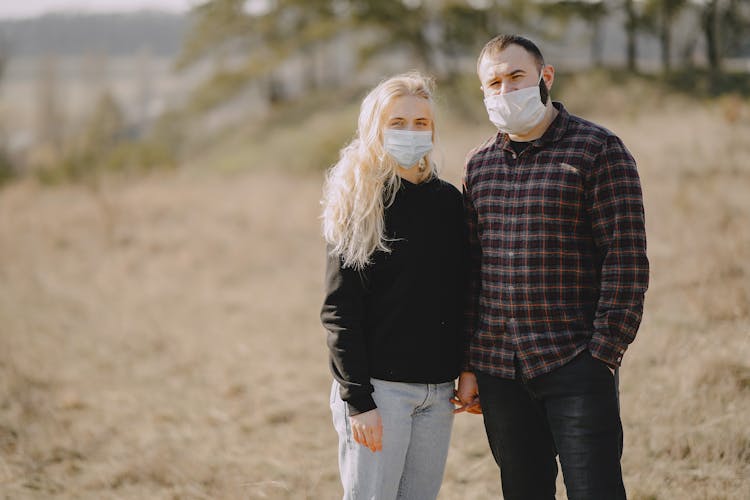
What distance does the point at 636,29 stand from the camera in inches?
598

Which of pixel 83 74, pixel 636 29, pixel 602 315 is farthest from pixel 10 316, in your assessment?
pixel 83 74

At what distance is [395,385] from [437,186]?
0.76 m

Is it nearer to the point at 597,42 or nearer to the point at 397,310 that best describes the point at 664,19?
the point at 597,42

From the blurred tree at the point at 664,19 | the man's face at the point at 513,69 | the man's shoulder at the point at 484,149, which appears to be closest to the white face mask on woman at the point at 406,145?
the man's shoulder at the point at 484,149

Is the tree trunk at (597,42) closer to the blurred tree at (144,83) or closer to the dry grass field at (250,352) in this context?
the dry grass field at (250,352)

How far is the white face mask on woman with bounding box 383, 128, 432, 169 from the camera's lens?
227 centimetres

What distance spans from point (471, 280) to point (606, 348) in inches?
22.5

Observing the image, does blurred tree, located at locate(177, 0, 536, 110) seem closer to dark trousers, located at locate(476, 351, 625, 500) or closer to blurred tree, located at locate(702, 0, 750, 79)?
blurred tree, located at locate(702, 0, 750, 79)

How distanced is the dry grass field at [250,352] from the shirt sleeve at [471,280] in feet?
4.72

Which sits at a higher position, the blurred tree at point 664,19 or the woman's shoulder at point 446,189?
the blurred tree at point 664,19

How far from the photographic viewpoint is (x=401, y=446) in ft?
7.21

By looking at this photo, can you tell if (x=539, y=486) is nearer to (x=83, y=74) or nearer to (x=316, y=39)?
(x=316, y=39)

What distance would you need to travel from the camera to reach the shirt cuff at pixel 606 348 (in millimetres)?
2064

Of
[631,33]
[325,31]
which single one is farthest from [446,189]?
[325,31]
